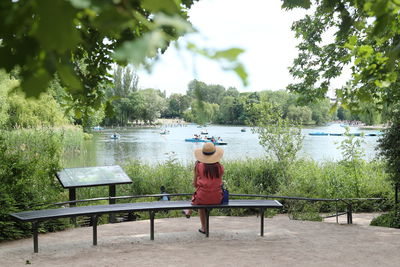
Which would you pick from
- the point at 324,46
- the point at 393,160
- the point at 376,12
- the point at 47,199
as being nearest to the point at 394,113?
the point at 393,160

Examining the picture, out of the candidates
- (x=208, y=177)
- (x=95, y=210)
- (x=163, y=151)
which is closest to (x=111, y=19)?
(x=95, y=210)

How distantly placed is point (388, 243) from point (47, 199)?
565 centimetres

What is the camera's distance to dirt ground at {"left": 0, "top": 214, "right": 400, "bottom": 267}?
5453 millimetres

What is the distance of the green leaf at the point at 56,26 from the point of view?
78 centimetres

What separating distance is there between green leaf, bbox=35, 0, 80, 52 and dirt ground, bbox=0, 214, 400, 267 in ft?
15.6

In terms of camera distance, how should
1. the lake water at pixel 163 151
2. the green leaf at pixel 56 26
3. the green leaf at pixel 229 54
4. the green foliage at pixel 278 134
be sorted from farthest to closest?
the lake water at pixel 163 151, the green foliage at pixel 278 134, the green leaf at pixel 229 54, the green leaf at pixel 56 26

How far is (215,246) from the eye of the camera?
6.18 metres

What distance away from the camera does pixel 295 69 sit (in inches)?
451

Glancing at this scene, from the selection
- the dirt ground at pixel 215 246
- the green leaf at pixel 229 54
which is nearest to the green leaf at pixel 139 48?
the green leaf at pixel 229 54

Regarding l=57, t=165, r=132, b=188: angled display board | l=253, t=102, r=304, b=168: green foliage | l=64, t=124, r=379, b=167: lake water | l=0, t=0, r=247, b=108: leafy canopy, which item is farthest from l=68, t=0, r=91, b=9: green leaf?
l=253, t=102, r=304, b=168: green foliage

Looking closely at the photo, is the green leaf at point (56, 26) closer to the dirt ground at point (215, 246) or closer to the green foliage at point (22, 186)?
the dirt ground at point (215, 246)

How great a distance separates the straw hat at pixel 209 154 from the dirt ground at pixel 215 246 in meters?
1.16

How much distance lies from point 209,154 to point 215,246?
1314mm

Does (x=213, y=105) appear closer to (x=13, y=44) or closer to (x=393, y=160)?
(x=13, y=44)
